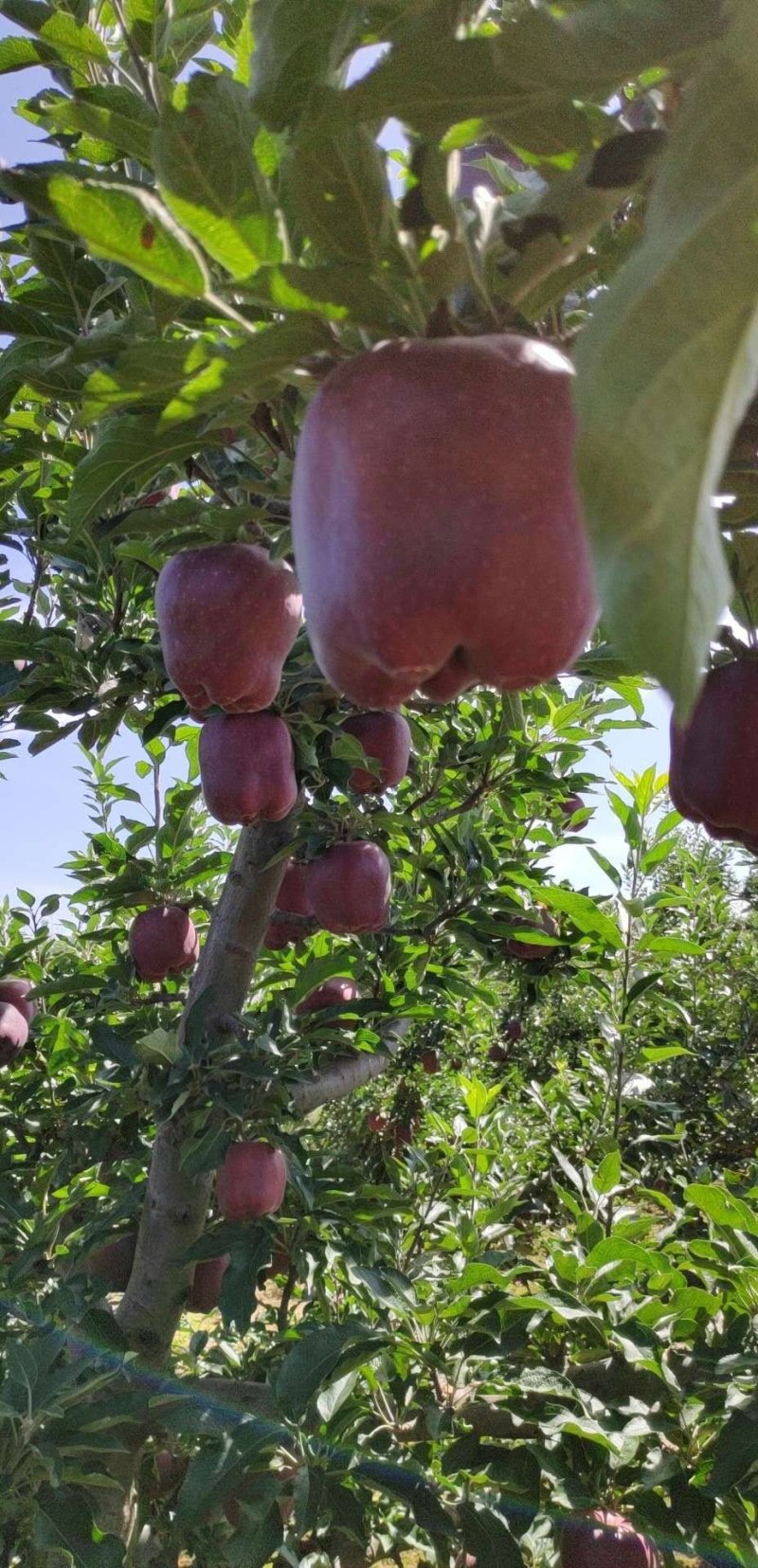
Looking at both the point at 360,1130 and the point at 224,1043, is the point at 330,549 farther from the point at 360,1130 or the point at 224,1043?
the point at 360,1130

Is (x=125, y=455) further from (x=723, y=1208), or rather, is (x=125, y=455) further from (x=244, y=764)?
(x=723, y=1208)

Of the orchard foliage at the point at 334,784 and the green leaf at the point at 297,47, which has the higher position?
the green leaf at the point at 297,47

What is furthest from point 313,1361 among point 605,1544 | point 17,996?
point 17,996

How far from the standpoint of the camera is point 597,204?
549mm

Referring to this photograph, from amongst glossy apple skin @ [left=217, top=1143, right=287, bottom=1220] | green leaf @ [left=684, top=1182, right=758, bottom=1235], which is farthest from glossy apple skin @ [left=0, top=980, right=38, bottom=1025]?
green leaf @ [left=684, top=1182, right=758, bottom=1235]

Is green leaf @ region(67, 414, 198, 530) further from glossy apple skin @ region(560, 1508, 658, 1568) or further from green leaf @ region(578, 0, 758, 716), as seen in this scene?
glossy apple skin @ region(560, 1508, 658, 1568)

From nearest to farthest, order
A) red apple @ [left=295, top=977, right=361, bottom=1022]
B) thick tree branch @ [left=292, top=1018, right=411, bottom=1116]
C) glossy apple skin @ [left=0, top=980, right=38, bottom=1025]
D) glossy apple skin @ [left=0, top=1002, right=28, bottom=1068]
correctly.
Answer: thick tree branch @ [left=292, top=1018, right=411, bottom=1116] → red apple @ [left=295, top=977, right=361, bottom=1022] → glossy apple skin @ [left=0, top=1002, right=28, bottom=1068] → glossy apple skin @ [left=0, top=980, right=38, bottom=1025]

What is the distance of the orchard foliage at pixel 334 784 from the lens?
0.45 m

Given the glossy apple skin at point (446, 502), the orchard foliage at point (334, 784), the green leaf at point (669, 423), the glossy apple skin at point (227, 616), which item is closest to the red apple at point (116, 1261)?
the orchard foliage at point (334, 784)

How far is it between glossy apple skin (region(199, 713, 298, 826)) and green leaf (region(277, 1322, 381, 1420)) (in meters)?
0.85

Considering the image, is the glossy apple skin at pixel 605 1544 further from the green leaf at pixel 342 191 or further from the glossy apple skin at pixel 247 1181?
the green leaf at pixel 342 191

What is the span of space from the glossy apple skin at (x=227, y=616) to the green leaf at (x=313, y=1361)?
1.03 m

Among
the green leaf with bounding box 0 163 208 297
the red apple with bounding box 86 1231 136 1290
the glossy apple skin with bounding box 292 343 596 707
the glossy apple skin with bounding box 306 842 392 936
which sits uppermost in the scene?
the green leaf with bounding box 0 163 208 297

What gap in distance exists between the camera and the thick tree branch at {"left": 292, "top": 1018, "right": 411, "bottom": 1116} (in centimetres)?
229
